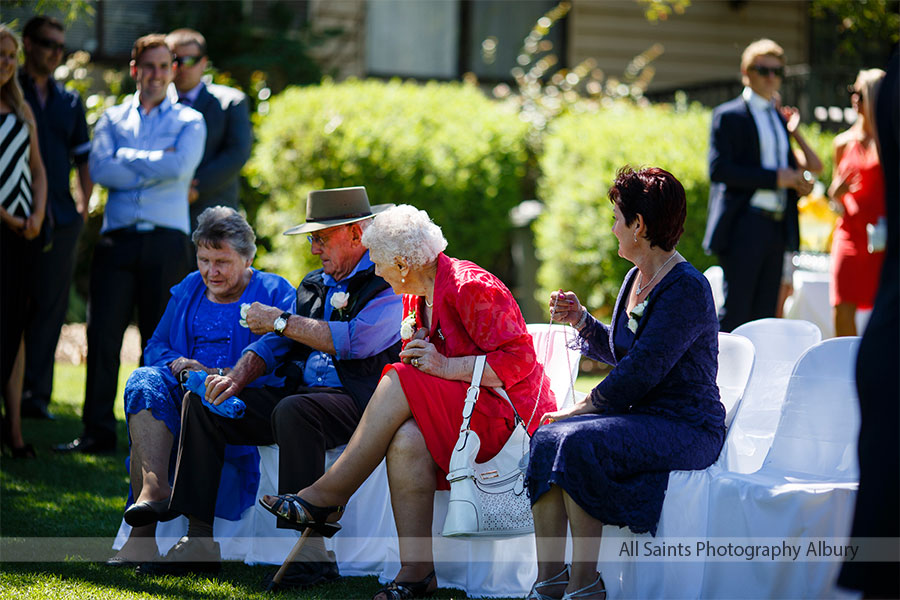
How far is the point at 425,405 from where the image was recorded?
3.86 metres

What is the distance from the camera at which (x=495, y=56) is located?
1385 centimetres

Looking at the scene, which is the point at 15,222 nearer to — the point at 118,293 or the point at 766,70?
the point at 118,293

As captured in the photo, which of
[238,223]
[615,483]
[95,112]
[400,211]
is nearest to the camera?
[615,483]

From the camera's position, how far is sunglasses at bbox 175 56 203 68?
6.45 m

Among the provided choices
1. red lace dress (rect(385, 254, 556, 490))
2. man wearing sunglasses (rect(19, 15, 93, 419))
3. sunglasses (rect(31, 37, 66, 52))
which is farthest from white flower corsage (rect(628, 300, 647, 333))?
sunglasses (rect(31, 37, 66, 52))

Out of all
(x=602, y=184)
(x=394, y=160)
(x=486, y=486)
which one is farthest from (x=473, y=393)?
(x=394, y=160)

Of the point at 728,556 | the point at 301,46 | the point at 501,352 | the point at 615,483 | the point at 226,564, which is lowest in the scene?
the point at 226,564

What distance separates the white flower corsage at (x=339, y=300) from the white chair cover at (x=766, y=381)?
1626 mm

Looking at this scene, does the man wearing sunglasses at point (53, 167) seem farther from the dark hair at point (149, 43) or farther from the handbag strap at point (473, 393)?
the handbag strap at point (473, 393)

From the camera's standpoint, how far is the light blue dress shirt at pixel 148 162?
593 cm

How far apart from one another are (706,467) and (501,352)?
0.82 metres

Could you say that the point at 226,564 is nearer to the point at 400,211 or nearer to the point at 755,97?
the point at 400,211

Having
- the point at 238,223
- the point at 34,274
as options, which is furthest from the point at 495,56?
the point at 238,223

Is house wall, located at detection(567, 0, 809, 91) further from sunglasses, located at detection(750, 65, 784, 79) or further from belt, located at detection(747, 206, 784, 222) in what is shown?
belt, located at detection(747, 206, 784, 222)
